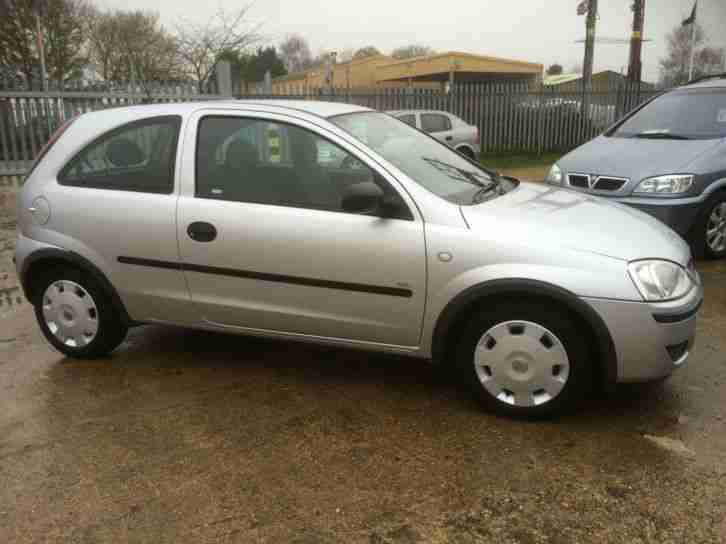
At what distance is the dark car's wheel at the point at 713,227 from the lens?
20.9ft

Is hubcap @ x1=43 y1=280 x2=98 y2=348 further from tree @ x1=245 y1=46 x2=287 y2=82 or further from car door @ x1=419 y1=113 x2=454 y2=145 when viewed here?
tree @ x1=245 y1=46 x2=287 y2=82

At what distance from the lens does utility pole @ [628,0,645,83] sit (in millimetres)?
19203

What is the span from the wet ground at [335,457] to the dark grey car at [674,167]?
2.13m

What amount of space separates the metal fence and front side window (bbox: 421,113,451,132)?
287cm

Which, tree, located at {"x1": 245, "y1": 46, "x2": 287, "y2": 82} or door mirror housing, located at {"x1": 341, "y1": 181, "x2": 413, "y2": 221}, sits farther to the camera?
tree, located at {"x1": 245, "y1": 46, "x2": 287, "y2": 82}

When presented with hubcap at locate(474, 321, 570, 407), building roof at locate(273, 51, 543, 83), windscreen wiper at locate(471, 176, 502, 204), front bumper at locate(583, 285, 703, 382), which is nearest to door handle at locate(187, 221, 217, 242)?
windscreen wiper at locate(471, 176, 502, 204)

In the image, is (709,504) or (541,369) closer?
(709,504)

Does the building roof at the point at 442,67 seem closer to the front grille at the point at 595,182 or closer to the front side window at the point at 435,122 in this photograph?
the front side window at the point at 435,122

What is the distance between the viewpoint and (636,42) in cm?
1934

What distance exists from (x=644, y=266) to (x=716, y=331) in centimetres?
187

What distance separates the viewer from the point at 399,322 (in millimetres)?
3623

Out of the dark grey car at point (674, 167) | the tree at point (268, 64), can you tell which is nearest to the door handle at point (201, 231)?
the dark grey car at point (674, 167)

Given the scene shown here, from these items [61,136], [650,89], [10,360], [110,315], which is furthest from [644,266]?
[650,89]

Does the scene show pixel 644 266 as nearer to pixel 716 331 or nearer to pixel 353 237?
pixel 353 237
